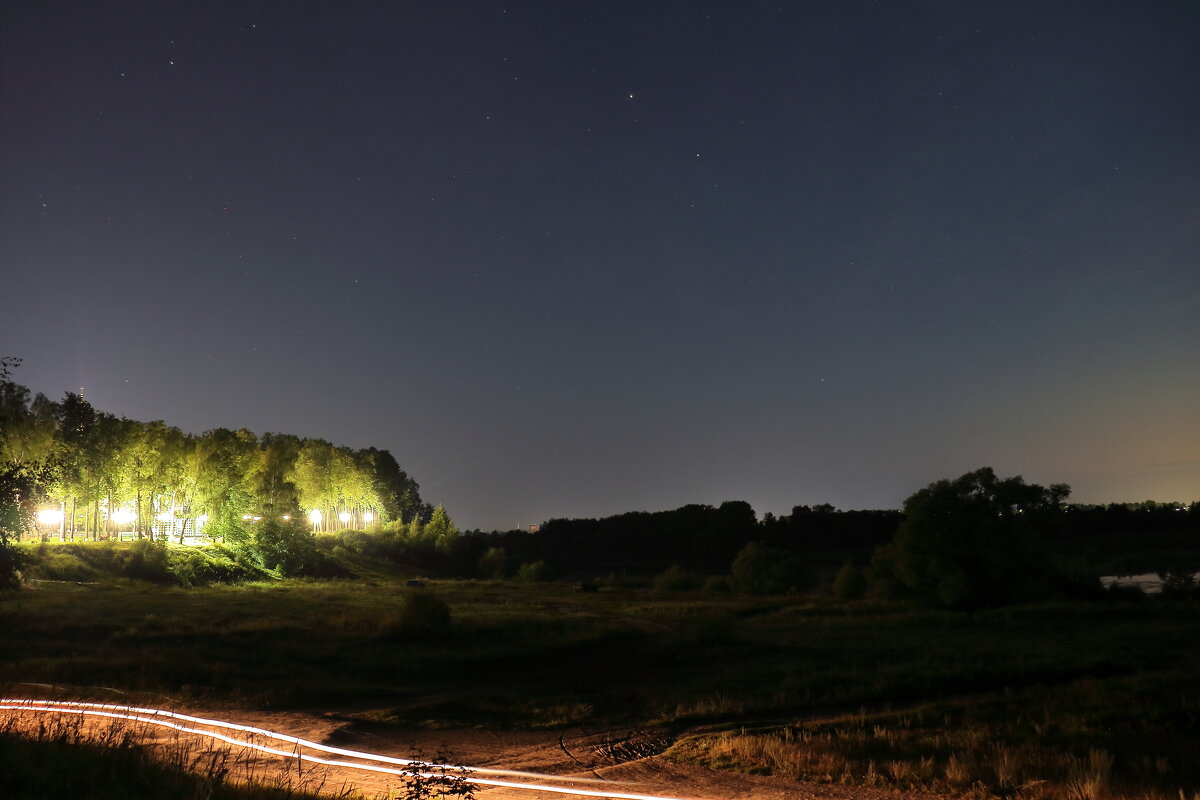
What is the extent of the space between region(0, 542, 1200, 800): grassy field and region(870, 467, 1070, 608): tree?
5280 mm

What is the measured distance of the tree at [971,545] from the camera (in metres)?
54.0

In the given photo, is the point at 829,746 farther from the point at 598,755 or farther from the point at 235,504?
the point at 235,504

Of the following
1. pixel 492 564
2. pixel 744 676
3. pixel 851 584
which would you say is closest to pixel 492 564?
pixel 492 564

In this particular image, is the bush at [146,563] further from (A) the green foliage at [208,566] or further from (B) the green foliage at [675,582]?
(B) the green foliage at [675,582]

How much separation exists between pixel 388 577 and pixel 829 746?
7604cm

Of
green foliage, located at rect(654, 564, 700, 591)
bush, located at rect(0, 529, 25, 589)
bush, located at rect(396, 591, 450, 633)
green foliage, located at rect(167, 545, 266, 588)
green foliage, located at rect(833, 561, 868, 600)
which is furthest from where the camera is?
green foliage, located at rect(654, 564, 700, 591)

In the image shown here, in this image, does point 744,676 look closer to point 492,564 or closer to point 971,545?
point 971,545

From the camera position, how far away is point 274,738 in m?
17.6

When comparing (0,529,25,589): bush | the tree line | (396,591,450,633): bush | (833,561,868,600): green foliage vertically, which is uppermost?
the tree line

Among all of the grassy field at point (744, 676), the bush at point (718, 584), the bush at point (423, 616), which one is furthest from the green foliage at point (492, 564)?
the bush at point (423, 616)

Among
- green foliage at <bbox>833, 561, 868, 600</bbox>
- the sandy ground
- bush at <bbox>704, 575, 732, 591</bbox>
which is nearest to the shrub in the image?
bush at <bbox>704, 575, 732, 591</bbox>

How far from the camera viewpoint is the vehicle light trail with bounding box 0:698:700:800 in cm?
1438

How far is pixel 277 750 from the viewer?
1656cm

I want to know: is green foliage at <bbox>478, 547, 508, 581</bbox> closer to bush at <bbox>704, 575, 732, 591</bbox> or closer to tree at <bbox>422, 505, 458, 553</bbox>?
tree at <bbox>422, 505, 458, 553</bbox>
